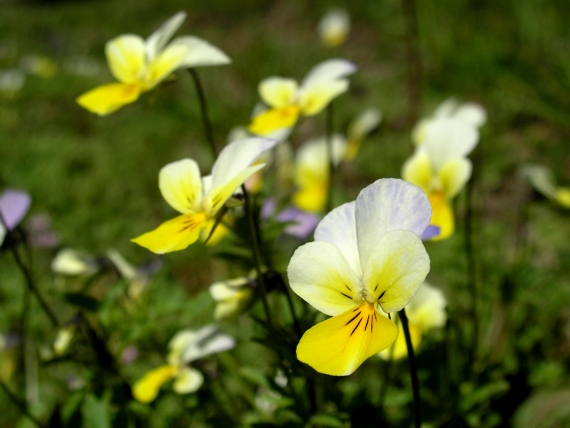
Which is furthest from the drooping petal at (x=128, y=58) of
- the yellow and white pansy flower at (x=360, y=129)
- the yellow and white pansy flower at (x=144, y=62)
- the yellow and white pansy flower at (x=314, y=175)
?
the yellow and white pansy flower at (x=360, y=129)

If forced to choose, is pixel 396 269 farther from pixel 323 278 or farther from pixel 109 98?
pixel 109 98

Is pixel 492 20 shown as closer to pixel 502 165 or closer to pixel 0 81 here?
pixel 502 165

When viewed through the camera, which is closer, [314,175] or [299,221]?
[299,221]

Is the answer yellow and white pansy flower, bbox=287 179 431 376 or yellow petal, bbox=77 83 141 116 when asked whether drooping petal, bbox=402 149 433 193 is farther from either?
yellow petal, bbox=77 83 141 116

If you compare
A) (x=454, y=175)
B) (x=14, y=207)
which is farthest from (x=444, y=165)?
(x=14, y=207)

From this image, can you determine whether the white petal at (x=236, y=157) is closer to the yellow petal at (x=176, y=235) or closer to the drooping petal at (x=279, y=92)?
the yellow petal at (x=176, y=235)
